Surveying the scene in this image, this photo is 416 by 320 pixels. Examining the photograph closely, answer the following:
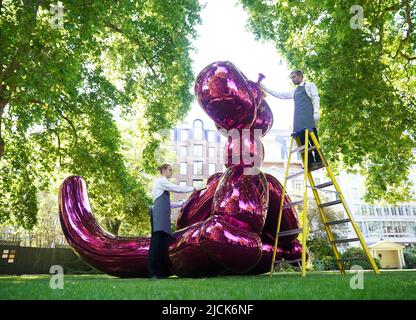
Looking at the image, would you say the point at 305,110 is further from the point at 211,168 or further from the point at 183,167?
the point at 211,168

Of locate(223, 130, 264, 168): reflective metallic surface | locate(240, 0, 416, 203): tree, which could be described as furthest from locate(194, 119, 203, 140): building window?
locate(223, 130, 264, 168): reflective metallic surface

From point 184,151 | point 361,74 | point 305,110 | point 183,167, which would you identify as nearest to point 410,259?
point 183,167

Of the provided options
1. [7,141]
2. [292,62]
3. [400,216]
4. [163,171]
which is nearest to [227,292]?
[163,171]

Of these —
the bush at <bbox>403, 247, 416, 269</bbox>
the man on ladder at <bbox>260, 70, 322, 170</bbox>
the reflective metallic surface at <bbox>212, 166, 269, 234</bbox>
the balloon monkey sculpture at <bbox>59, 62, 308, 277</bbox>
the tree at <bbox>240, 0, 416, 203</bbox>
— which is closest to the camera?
the balloon monkey sculpture at <bbox>59, 62, 308, 277</bbox>

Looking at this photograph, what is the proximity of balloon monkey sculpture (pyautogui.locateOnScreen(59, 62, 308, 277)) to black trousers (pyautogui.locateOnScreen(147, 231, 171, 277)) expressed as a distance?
132mm

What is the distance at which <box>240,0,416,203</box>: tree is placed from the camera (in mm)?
9953

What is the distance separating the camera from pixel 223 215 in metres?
5.49

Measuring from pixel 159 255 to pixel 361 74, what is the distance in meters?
7.96

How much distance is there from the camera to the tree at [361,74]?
9953mm

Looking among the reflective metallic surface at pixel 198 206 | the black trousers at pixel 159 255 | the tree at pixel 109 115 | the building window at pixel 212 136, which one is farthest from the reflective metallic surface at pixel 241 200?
the building window at pixel 212 136

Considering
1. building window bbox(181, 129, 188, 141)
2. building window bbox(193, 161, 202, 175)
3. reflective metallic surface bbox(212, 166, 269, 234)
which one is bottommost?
reflective metallic surface bbox(212, 166, 269, 234)

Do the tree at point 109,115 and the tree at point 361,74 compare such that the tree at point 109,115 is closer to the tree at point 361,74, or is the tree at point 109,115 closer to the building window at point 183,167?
the tree at point 361,74

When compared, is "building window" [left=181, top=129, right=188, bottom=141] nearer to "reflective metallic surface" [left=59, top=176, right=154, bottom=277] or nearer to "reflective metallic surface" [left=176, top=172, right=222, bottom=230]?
"reflective metallic surface" [left=59, top=176, right=154, bottom=277]

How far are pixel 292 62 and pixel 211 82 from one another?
25.3 ft
